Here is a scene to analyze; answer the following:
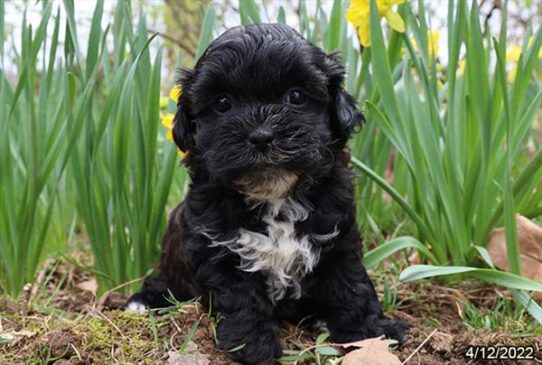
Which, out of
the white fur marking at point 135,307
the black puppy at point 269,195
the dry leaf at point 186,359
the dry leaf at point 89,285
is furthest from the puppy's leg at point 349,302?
the dry leaf at point 89,285

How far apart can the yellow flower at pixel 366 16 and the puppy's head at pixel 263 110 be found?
1.86 feet

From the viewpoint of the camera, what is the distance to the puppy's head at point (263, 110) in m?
1.72

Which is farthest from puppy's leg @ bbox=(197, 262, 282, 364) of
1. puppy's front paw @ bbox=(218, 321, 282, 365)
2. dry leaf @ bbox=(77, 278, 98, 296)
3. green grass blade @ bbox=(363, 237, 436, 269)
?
dry leaf @ bbox=(77, 278, 98, 296)

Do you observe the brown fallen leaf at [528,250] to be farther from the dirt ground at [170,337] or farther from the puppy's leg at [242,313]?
the puppy's leg at [242,313]

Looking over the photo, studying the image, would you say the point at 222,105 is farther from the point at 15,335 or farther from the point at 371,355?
the point at 15,335

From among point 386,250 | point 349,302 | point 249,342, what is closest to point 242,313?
point 249,342

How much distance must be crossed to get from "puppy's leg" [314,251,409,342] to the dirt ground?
0.27ft

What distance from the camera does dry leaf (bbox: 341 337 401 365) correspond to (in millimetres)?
1825

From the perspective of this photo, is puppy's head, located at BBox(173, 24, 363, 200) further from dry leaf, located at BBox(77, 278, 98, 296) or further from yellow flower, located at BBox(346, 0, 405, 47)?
dry leaf, located at BBox(77, 278, 98, 296)

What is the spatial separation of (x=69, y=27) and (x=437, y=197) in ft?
4.92

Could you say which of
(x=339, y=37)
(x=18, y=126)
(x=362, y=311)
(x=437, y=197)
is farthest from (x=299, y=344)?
(x=18, y=126)

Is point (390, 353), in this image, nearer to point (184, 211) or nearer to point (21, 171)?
point (184, 211)

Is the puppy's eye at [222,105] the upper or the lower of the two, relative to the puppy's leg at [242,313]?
upper

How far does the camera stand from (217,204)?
200 cm
